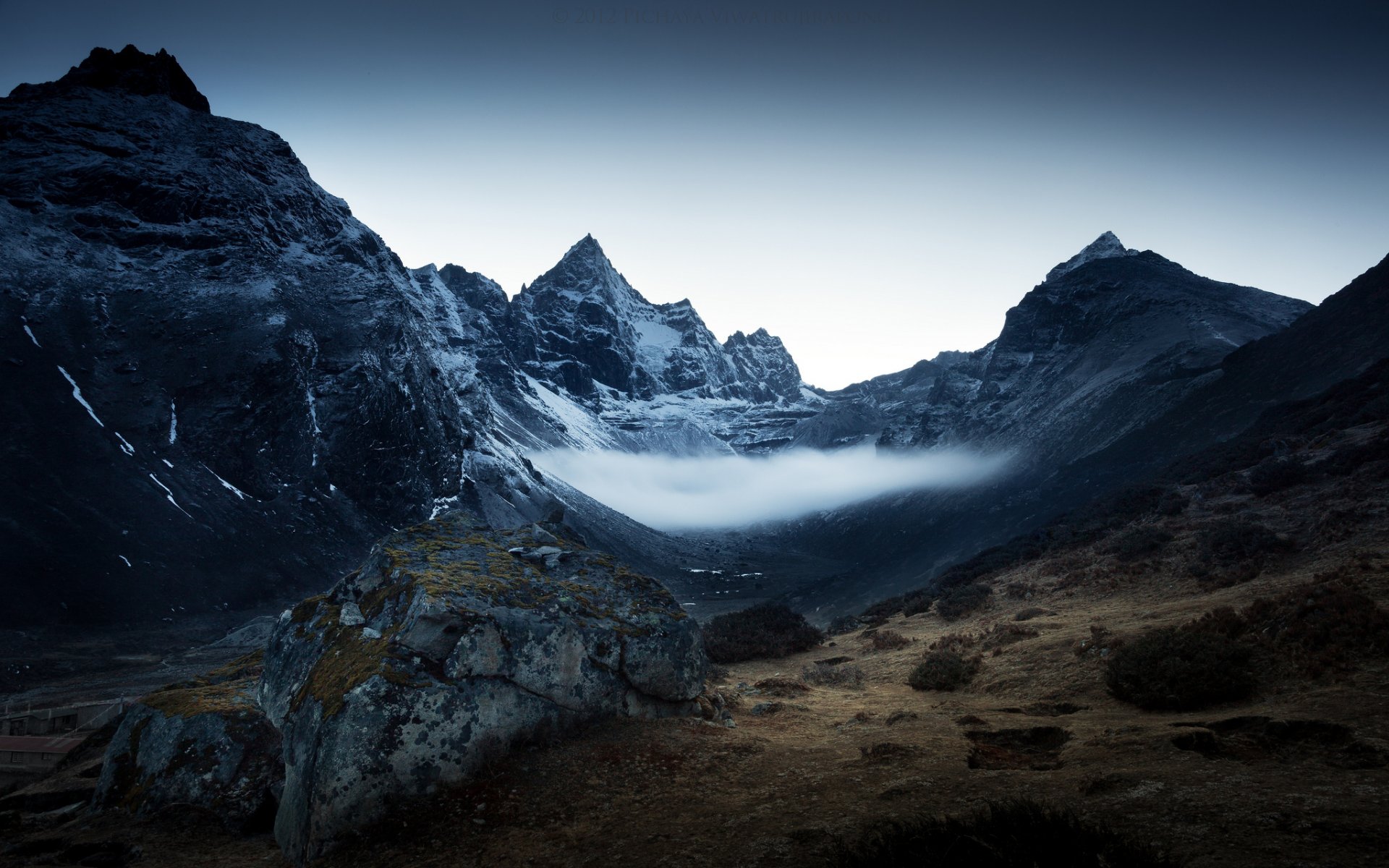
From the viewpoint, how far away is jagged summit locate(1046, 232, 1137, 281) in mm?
114688

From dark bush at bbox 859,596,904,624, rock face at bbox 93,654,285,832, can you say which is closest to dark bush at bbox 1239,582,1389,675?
rock face at bbox 93,654,285,832

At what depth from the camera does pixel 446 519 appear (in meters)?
14.2

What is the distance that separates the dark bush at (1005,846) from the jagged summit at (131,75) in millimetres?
152725

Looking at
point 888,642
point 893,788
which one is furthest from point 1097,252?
point 893,788

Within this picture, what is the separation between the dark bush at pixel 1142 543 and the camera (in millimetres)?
23312

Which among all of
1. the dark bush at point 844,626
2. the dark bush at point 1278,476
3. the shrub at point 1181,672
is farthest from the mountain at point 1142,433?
the shrub at point 1181,672

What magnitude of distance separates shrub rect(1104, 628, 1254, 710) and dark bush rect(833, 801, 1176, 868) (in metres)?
6.48

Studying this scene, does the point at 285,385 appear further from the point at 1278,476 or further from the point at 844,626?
the point at 1278,476

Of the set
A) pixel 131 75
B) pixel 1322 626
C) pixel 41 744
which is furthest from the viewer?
pixel 131 75

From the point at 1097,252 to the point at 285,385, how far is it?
144 m

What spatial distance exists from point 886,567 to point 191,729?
63600 mm

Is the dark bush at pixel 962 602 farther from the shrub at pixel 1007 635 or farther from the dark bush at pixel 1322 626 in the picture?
the dark bush at pixel 1322 626

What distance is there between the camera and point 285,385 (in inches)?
3068

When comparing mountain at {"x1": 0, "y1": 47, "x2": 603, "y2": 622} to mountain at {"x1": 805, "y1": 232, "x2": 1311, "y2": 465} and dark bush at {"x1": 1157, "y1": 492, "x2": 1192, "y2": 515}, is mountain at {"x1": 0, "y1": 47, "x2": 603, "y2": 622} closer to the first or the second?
dark bush at {"x1": 1157, "y1": 492, "x2": 1192, "y2": 515}
